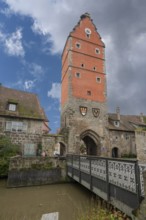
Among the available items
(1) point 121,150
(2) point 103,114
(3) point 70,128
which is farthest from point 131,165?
(1) point 121,150

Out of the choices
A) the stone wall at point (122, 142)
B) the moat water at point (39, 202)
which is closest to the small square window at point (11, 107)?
the moat water at point (39, 202)

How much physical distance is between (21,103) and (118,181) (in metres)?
16.2

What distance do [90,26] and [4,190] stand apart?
2565 centimetres

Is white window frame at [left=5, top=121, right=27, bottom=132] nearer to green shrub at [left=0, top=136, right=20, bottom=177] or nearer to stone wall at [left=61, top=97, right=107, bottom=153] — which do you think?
green shrub at [left=0, top=136, right=20, bottom=177]

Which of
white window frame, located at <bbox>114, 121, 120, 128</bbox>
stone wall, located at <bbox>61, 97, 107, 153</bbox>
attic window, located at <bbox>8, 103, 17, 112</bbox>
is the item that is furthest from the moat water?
white window frame, located at <bbox>114, 121, 120, 128</bbox>

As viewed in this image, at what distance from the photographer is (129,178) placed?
15.6 feet

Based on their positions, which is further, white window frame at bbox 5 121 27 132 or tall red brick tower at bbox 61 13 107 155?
tall red brick tower at bbox 61 13 107 155

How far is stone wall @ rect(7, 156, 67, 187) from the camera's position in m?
11.8

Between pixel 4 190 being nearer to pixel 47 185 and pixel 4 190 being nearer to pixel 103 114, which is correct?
pixel 47 185

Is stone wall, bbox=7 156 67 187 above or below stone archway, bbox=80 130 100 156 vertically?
below

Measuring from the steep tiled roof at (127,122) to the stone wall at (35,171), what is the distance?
11840 millimetres

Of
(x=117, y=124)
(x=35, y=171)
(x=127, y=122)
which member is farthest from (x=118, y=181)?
(x=127, y=122)

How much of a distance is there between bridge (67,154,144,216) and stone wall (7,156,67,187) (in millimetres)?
5495

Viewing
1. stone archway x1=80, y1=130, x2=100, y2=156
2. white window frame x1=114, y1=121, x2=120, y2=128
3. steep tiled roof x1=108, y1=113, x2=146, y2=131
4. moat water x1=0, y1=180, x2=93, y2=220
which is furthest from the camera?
white window frame x1=114, y1=121, x2=120, y2=128
